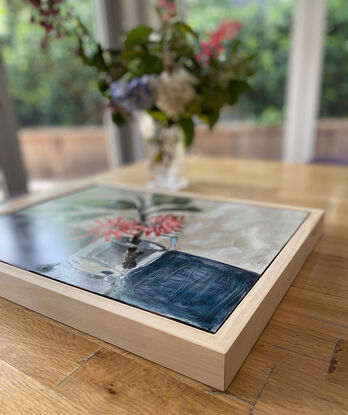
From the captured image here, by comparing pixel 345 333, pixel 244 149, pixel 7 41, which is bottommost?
pixel 244 149

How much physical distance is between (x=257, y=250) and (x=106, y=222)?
36 cm

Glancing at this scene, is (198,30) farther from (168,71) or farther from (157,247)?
(157,247)

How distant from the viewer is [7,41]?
1.76 meters

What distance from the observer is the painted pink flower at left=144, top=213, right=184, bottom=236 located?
737 millimetres

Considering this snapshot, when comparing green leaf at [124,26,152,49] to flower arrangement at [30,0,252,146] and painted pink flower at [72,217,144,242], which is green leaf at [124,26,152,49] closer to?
flower arrangement at [30,0,252,146]

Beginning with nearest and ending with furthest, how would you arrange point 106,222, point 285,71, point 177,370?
point 177,370
point 106,222
point 285,71

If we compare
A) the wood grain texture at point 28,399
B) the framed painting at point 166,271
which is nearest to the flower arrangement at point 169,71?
the framed painting at point 166,271

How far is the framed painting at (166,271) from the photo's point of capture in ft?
1.47

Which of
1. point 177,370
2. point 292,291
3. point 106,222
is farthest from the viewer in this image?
point 106,222

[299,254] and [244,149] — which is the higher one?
[299,254]

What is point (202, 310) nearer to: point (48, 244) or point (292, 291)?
point (292, 291)

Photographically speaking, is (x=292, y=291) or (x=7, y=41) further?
(x=7, y=41)

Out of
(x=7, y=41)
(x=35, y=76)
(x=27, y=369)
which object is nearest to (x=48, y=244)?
(x=27, y=369)

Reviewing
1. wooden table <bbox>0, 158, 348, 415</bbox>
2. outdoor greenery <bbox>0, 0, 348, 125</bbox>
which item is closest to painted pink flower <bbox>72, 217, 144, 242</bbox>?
wooden table <bbox>0, 158, 348, 415</bbox>
